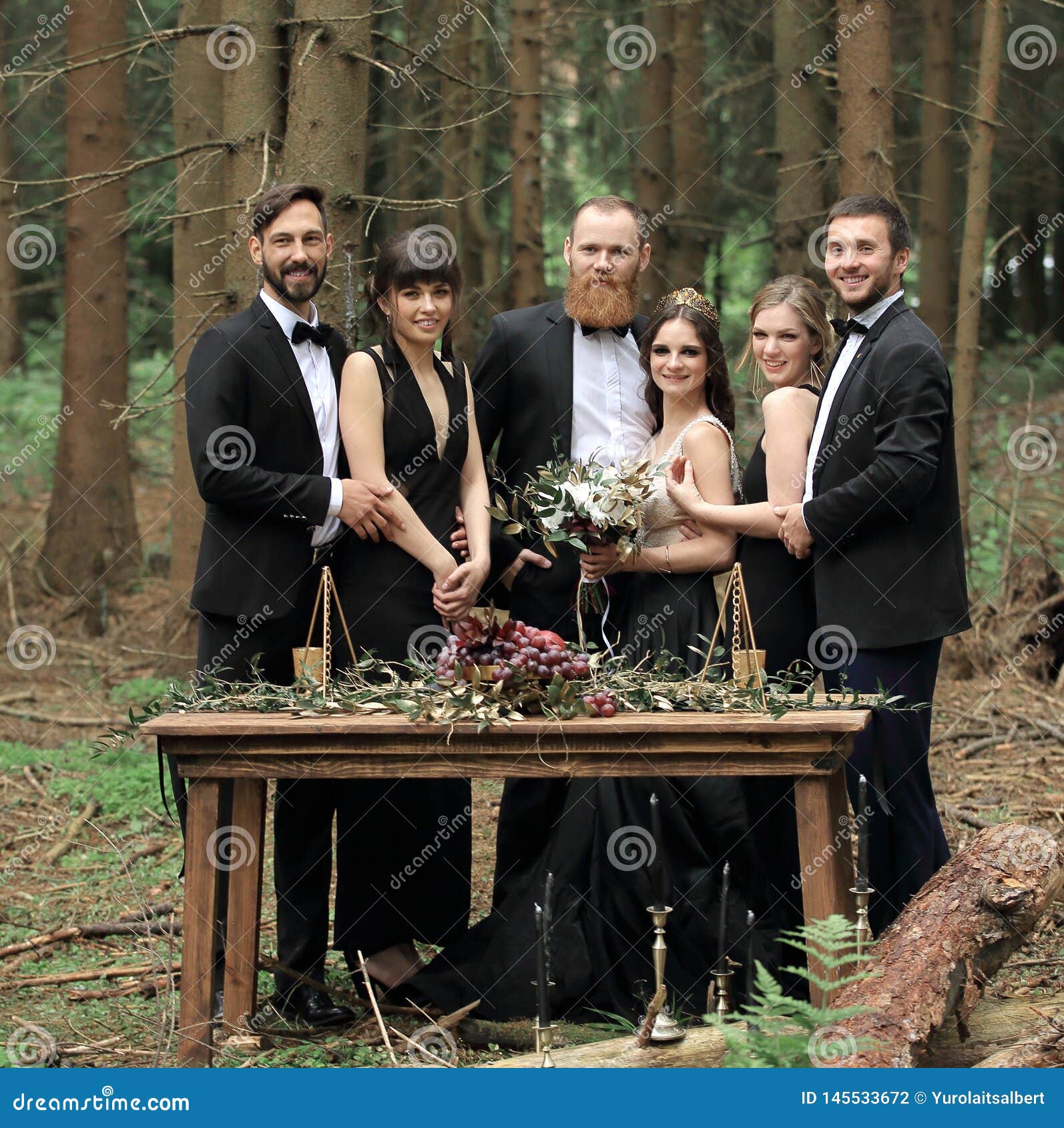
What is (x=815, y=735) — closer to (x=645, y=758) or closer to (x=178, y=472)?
(x=645, y=758)

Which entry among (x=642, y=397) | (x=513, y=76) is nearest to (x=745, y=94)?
(x=513, y=76)

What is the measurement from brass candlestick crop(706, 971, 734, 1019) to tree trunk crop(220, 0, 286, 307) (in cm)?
345

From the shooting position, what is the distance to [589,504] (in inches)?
167

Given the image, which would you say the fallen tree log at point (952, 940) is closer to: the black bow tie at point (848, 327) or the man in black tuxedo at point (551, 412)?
the man in black tuxedo at point (551, 412)

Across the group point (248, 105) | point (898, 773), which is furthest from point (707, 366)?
point (248, 105)

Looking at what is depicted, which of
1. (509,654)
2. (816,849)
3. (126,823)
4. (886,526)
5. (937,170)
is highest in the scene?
(937,170)

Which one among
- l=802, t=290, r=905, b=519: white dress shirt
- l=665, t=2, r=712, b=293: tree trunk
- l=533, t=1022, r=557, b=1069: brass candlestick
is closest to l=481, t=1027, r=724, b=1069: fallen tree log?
l=533, t=1022, r=557, b=1069: brass candlestick

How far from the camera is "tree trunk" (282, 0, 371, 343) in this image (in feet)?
18.9

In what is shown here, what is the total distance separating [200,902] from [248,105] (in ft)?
11.7

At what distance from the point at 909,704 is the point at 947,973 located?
1.08 meters

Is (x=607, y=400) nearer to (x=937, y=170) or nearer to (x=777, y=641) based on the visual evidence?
(x=777, y=641)

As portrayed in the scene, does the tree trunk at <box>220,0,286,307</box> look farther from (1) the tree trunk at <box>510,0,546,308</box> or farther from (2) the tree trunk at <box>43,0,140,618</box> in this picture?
(1) the tree trunk at <box>510,0,546,308</box>

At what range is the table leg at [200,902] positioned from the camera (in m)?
4.11

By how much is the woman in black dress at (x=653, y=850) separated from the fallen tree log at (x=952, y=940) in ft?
2.42
